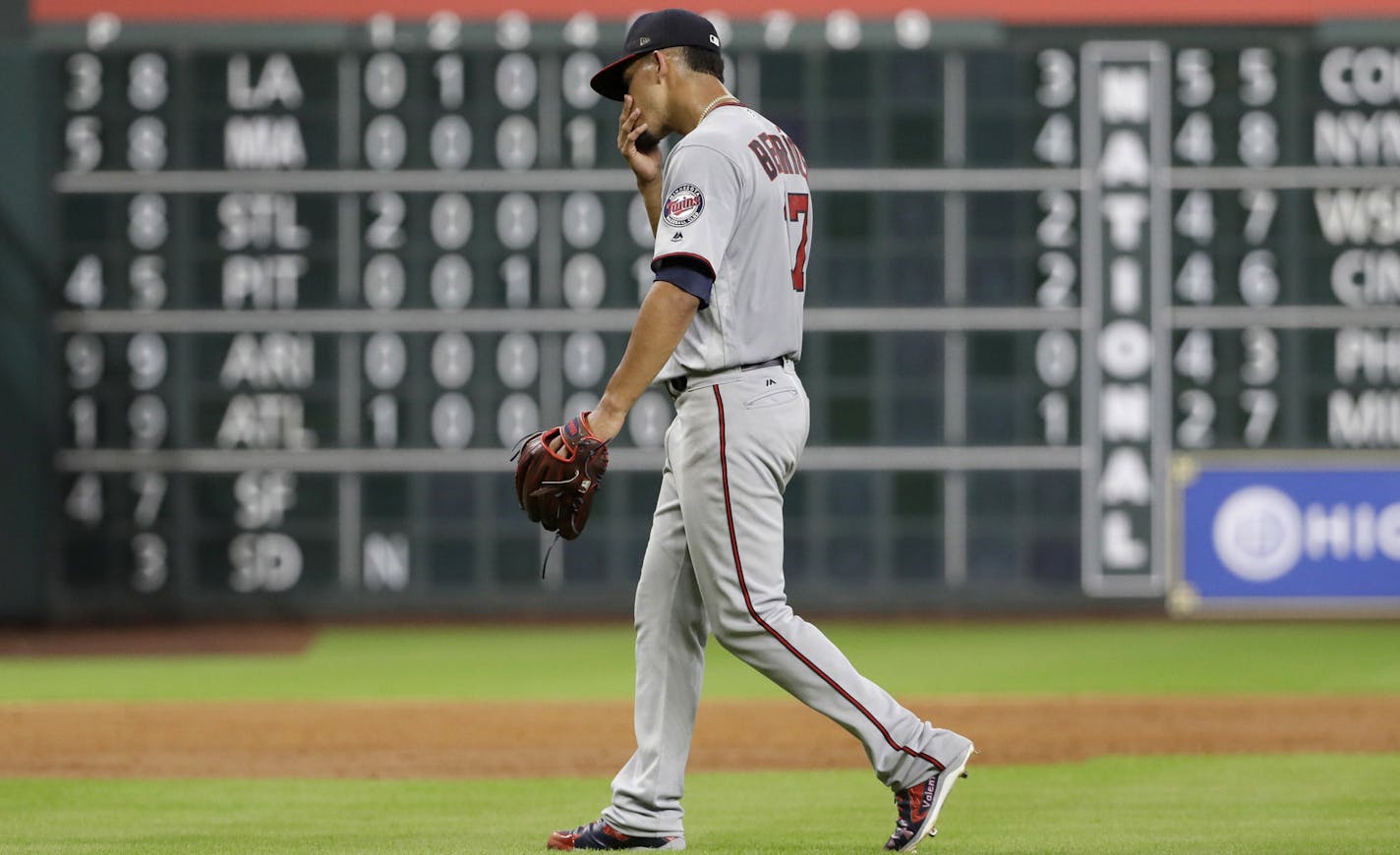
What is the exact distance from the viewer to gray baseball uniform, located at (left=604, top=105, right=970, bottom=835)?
344cm

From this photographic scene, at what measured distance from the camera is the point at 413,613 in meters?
10.9

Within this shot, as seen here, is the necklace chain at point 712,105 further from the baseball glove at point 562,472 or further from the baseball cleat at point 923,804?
the baseball cleat at point 923,804

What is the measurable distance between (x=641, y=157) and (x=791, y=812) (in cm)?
157

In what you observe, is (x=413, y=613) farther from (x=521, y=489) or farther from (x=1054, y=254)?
(x=521, y=489)

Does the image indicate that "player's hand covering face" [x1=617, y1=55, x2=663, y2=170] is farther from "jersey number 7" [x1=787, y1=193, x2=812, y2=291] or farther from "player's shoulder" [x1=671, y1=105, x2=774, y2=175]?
"jersey number 7" [x1=787, y1=193, x2=812, y2=291]

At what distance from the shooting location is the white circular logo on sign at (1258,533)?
1116 cm

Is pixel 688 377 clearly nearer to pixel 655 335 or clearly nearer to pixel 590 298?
pixel 655 335

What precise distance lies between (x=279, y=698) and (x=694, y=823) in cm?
403

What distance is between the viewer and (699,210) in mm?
3406

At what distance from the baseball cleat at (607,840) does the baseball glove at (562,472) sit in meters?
0.55

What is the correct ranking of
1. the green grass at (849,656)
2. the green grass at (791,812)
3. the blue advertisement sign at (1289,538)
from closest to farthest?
the green grass at (791,812) → the green grass at (849,656) → the blue advertisement sign at (1289,538)

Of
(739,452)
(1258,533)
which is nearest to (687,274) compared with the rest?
(739,452)

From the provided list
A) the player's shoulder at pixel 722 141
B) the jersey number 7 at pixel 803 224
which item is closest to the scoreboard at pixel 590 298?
the jersey number 7 at pixel 803 224

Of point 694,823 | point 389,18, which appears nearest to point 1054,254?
point 389,18
